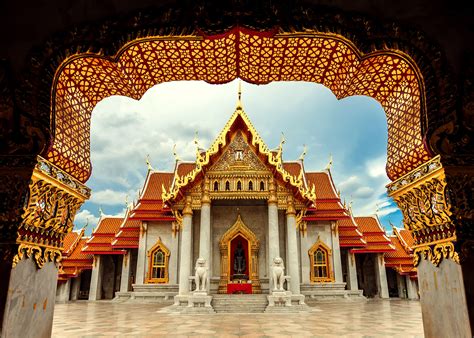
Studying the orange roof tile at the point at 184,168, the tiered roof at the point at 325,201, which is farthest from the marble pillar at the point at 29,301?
the orange roof tile at the point at 184,168

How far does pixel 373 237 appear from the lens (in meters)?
20.2

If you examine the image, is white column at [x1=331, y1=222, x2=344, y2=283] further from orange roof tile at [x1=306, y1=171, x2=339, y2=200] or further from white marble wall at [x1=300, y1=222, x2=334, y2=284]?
orange roof tile at [x1=306, y1=171, x2=339, y2=200]

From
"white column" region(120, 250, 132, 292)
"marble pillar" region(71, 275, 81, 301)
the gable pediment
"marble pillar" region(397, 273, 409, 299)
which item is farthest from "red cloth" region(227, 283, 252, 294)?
"marble pillar" region(397, 273, 409, 299)

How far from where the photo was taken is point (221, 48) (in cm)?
357

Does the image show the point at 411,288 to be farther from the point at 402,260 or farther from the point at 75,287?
the point at 75,287

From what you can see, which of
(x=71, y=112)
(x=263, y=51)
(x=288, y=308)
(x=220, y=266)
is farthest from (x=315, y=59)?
(x=220, y=266)

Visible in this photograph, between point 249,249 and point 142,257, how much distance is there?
567cm

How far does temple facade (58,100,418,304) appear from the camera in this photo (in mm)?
13133

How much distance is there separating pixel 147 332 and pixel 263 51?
5.84 metres

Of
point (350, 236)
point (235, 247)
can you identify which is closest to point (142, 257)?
point (235, 247)

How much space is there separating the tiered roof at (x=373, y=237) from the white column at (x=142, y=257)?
35.7 feet

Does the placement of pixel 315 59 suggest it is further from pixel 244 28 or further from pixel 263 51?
pixel 244 28

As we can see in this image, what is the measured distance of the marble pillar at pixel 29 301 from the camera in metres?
2.72

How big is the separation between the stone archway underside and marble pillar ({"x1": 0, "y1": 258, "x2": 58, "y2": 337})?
1.05 meters
